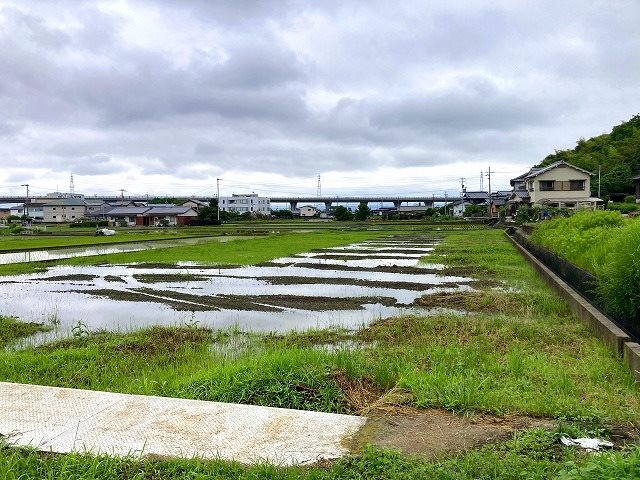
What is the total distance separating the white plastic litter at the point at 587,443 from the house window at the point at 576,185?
166ft

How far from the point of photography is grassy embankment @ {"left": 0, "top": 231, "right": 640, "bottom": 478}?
3209 millimetres

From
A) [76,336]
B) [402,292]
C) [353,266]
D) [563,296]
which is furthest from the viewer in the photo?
[353,266]

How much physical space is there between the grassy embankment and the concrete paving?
20 centimetres

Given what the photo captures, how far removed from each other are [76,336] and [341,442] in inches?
241

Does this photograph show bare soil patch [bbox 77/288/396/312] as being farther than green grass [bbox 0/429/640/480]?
Yes

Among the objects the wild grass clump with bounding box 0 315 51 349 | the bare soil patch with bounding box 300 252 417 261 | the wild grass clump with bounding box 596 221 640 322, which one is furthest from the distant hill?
the wild grass clump with bounding box 0 315 51 349

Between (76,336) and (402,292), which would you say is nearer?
(76,336)

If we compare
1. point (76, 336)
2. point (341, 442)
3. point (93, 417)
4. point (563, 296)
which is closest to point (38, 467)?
point (93, 417)

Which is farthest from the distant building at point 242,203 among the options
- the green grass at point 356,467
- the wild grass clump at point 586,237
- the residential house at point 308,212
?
the green grass at point 356,467

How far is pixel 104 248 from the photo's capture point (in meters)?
29.4

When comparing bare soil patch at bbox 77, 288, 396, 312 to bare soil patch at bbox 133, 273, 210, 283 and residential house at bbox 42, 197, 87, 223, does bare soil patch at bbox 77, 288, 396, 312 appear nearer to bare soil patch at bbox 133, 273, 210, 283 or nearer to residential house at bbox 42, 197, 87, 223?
bare soil patch at bbox 133, 273, 210, 283

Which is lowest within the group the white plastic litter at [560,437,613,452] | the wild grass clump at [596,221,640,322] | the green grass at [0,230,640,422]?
the green grass at [0,230,640,422]

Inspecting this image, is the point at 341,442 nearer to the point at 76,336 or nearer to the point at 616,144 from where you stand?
the point at 76,336

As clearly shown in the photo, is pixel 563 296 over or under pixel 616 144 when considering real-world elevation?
under
